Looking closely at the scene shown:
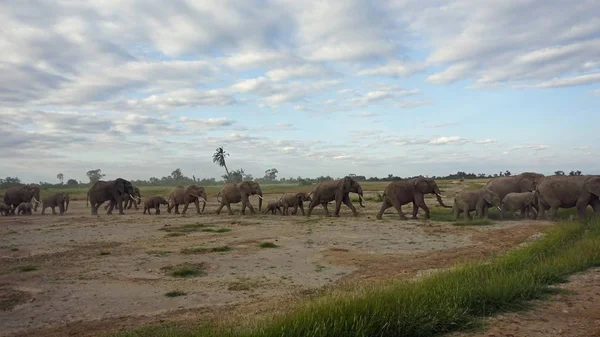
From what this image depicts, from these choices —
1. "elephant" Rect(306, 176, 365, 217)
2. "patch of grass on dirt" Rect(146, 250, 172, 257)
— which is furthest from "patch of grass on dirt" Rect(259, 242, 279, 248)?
"elephant" Rect(306, 176, 365, 217)

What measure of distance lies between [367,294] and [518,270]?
3961mm

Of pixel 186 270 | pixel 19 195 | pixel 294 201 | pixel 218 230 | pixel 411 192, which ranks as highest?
pixel 19 195

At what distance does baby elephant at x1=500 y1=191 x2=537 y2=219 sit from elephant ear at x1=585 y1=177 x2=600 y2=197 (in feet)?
8.78

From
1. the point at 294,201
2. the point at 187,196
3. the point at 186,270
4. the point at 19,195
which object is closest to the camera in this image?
the point at 186,270

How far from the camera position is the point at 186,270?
1155 centimetres

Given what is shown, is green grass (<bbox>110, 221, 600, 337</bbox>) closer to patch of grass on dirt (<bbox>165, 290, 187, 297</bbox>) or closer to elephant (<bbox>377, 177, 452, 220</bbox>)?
patch of grass on dirt (<bbox>165, 290, 187, 297</bbox>)

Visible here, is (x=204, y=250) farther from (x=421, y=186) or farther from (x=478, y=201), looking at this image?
(x=478, y=201)

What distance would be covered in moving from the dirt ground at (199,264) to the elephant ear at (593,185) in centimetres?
219

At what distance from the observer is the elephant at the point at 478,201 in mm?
21859

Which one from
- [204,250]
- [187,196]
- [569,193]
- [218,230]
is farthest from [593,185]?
[187,196]

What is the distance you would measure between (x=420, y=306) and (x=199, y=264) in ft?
23.2

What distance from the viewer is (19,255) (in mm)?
14570

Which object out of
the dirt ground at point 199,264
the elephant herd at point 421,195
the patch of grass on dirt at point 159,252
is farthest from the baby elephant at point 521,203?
the patch of grass on dirt at point 159,252

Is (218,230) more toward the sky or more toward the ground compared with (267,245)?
more toward the sky
